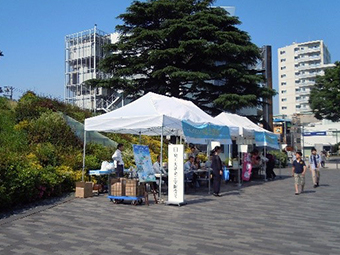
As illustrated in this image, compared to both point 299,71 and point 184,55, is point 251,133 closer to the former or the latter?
point 184,55

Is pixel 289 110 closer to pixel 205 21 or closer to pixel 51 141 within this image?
pixel 205 21

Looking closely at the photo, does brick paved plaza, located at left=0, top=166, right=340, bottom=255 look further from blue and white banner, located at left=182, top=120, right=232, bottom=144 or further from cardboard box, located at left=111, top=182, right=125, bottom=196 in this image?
blue and white banner, located at left=182, top=120, right=232, bottom=144

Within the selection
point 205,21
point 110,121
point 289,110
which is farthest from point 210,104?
point 289,110

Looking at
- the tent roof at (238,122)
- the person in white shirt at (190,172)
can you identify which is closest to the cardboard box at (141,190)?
the person in white shirt at (190,172)

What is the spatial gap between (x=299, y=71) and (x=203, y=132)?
330 ft

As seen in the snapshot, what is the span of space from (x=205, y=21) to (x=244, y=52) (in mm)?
3472

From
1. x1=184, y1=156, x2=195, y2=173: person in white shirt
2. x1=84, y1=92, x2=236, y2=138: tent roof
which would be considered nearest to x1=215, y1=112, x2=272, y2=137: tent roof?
x1=184, y1=156, x2=195, y2=173: person in white shirt

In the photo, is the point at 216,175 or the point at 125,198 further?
the point at 216,175

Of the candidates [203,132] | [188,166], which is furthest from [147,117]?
[188,166]

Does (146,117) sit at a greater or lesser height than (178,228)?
greater

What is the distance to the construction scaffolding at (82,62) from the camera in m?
49.7

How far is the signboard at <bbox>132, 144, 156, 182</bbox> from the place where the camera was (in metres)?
10.5

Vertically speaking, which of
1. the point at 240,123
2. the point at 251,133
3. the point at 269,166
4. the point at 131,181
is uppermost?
the point at 240,123

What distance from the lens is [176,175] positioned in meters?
10.7
